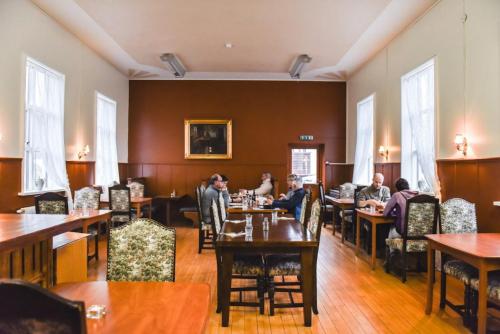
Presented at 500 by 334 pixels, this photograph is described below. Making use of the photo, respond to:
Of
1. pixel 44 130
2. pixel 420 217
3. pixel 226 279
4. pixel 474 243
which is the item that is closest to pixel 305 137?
pixel 420 217

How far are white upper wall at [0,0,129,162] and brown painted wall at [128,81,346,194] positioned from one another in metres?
0.94

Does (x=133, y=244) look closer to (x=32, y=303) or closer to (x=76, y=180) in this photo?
(x=32, y=303)

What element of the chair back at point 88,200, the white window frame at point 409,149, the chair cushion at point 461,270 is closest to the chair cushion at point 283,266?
the chair cushion at point 461,270

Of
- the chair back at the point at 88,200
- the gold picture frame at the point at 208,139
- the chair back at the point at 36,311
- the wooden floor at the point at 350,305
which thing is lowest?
the wooden floor at the point at 350,305

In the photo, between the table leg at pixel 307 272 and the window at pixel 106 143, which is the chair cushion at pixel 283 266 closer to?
the table leg at pixel 307 272

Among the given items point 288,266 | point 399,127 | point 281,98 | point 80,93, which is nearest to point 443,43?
point 399,127

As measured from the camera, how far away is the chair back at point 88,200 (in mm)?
5957

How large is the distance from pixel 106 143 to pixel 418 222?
7058 millimetres

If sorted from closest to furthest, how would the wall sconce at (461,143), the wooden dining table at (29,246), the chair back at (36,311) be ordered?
the chair back at (36,311), the wooden dining table at (29,246), the wall sconce at (461,143)

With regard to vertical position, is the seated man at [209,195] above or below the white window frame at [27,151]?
below

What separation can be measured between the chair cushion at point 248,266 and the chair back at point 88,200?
3418mm

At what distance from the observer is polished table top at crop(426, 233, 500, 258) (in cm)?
278

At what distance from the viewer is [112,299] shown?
6.09 ft

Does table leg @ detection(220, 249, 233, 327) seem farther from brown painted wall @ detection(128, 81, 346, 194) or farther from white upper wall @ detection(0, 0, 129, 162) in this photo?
brown painted wall @ detection(128, 81, 346, 194)
